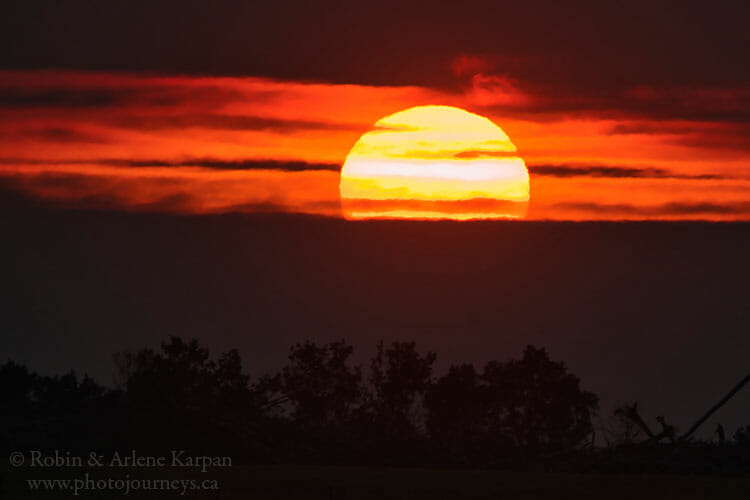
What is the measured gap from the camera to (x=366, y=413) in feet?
239

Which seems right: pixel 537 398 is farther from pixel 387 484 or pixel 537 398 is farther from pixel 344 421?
pixel 387 484

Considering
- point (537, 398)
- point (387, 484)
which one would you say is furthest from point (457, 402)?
point (387, 484)

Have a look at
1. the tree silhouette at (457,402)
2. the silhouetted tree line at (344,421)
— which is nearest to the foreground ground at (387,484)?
the silhouetted tree line at (344,421)

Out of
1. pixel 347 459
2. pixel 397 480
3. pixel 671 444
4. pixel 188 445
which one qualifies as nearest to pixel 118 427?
pixel 188 445

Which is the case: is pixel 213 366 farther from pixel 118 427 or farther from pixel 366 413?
pixel 118 427

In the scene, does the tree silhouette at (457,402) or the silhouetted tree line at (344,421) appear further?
the tree silhouette at (457,402)

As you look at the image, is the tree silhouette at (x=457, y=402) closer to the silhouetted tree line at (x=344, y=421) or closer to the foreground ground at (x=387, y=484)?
the silhouetted tree line at (x=344, y=421)

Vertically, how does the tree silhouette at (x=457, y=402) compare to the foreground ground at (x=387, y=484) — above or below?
above

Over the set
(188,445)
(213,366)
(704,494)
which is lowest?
(704,494)

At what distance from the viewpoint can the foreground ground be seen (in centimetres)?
4450

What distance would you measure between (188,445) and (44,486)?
42.2ft

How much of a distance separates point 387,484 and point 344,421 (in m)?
20.0

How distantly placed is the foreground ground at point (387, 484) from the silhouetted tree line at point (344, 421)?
454 centimetres

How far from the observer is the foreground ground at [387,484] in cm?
4450
